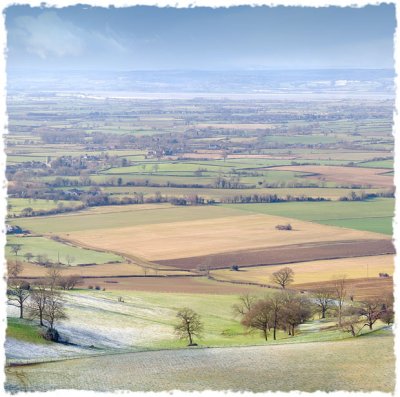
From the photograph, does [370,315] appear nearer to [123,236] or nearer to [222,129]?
[123,236]

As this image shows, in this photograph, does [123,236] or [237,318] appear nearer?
[237,318]

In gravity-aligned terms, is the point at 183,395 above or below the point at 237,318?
above

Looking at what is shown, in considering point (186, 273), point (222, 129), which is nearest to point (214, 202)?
point (186, 273)

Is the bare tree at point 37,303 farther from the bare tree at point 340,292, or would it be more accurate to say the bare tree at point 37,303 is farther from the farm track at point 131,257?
the farm track at point 131,257

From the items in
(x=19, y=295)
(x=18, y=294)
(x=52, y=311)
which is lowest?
(x=52, y=311)

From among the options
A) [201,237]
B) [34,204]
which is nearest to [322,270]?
[201,237]

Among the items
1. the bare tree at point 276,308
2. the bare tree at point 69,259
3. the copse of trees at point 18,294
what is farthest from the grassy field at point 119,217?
the bare tree at point 276,308

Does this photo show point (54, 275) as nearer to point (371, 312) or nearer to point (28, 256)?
point (28, 256)
